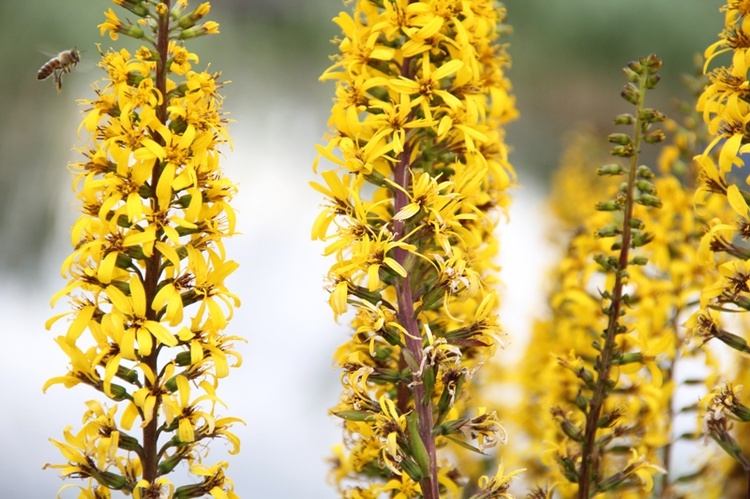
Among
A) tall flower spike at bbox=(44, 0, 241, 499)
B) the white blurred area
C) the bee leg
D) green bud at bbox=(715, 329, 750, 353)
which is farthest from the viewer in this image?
the white blurred area

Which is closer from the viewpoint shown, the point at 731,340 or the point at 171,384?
the point at 171,384

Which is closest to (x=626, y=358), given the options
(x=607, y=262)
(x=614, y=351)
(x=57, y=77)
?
(x=614, y=351)

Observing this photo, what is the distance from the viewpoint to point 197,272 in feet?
3.32

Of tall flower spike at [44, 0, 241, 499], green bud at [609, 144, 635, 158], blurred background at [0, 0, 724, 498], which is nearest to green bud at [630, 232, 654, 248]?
green bud at [609, 144, 635, 158]

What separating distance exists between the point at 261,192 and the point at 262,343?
528 millimetres

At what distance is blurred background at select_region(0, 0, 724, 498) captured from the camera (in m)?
2.60

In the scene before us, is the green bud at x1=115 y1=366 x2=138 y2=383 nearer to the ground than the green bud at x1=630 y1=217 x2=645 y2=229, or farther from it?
nearer to the ground

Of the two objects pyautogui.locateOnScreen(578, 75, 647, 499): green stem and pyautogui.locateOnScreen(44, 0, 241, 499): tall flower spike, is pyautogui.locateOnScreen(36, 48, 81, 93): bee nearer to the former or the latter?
pyautogui.locateOnScreen(44, 0, 241, 499): tall flower spike

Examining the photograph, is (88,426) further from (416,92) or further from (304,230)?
(304,230)

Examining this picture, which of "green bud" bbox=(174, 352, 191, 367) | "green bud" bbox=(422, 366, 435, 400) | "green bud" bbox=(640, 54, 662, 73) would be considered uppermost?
"green bud" bbox=(640, 54, 662, 73)

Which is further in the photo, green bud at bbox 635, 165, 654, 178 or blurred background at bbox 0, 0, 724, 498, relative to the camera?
blurred background at bbox 0, 0, 724, 498

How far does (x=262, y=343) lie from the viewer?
2.75 meters

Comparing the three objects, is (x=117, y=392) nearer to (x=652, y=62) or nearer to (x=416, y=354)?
(x=416, y=354)

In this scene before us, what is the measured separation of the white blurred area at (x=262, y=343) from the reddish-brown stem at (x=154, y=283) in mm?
1423
